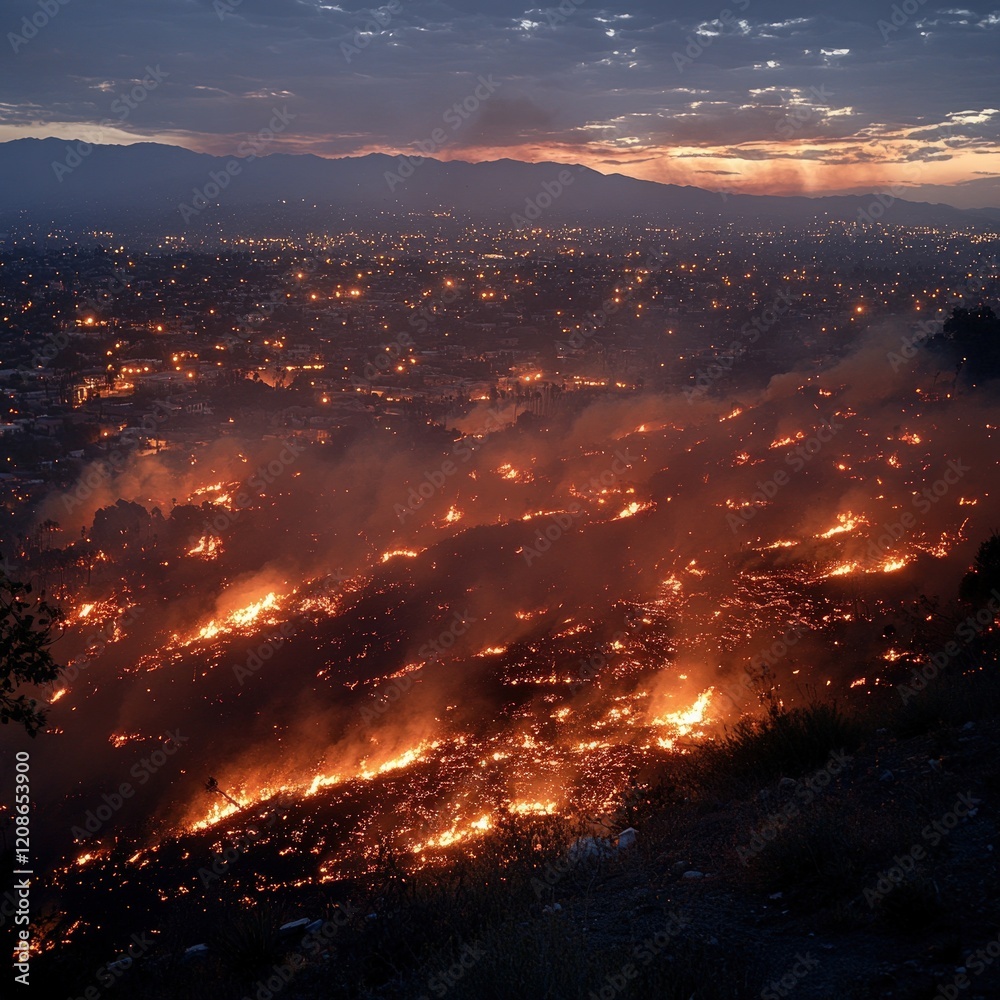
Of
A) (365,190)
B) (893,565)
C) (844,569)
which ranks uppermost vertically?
(365,190)

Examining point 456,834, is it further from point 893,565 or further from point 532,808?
point 893,565

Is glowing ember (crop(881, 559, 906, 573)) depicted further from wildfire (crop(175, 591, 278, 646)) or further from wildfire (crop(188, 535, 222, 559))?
wildfire (crop(188, 535, 222, 559))

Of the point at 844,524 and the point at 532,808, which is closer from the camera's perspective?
the point at 532,808

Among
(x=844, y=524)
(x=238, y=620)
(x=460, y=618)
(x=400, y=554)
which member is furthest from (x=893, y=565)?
(x=238, y=620)

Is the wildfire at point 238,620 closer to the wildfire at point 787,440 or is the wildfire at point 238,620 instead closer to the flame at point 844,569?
the flame at point 844,569

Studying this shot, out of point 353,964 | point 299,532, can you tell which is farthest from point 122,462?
point 353,964

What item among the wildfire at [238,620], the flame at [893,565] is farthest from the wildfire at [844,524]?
the wildfire at [238,620]

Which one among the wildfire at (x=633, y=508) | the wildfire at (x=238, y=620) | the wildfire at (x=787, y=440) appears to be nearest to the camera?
the wildfire at (x=238, y=620)

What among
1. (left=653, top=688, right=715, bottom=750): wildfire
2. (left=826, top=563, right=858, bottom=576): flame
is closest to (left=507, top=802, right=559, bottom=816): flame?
(left=653, top=688, right=715, bottom=750): wildfire

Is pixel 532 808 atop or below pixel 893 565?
below
